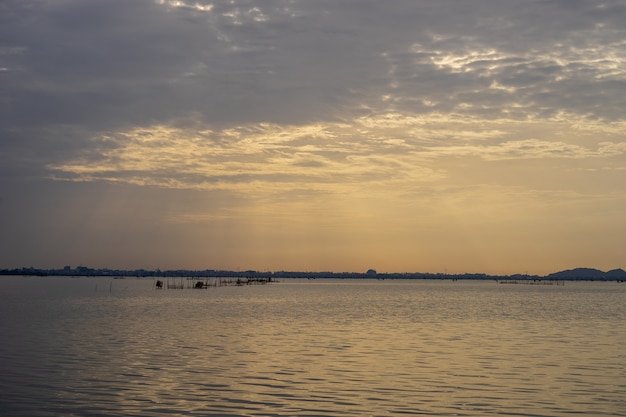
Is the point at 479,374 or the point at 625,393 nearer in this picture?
the point at 625,393

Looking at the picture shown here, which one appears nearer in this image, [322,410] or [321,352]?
[322,410]

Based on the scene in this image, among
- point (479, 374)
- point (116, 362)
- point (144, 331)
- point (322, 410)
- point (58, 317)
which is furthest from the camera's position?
point (58, 317)

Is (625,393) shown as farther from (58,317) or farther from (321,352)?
(58,317)

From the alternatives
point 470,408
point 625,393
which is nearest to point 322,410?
point 470,408

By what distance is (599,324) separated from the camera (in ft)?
200

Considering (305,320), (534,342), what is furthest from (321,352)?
(305,320)

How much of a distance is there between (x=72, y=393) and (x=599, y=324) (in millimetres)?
49483

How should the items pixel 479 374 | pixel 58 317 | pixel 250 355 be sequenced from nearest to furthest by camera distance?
pixel 479 374 < pixel 250 355 < pixel 58 317

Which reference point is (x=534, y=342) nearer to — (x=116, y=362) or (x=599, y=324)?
(x=599, y=324)

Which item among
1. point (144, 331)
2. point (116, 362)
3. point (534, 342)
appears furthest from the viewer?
point (144, 331)

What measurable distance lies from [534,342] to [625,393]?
723 inches

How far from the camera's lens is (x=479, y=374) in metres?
31.1

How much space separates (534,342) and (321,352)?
50.7ft

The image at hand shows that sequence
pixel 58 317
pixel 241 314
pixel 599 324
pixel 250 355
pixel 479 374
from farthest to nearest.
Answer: pixel 241 314, pixel 58 317, pixel 599 324, pixel 250 355, pixel 479 374
